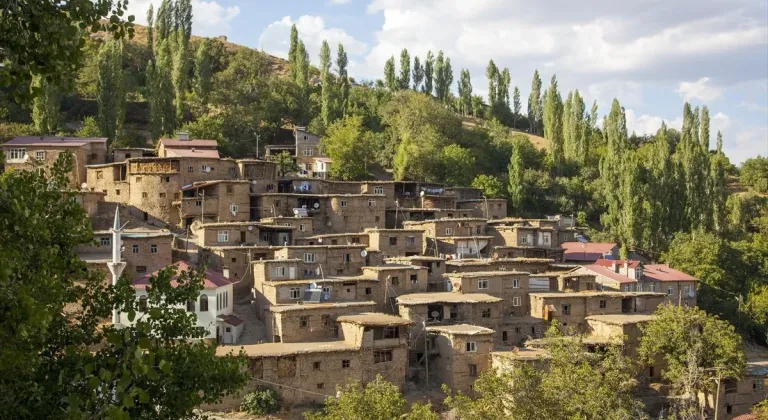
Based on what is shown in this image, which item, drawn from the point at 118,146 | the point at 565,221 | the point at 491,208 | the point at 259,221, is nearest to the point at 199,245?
the point at 259,221

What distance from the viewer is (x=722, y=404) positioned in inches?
1155

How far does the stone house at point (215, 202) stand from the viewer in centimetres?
3747

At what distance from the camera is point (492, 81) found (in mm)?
82062

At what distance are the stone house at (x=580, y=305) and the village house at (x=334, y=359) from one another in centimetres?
728

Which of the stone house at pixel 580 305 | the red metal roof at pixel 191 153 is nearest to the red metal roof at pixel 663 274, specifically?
the stone house at pixel 580 305

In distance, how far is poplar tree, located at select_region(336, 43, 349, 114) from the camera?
61.3 meters

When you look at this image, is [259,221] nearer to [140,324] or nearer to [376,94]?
[140,324]

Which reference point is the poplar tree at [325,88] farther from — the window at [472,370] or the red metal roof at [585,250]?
the window at [472,370]

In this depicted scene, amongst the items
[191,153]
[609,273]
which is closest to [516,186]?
[609,273]

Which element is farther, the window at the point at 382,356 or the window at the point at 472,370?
the window at the point at 472,370

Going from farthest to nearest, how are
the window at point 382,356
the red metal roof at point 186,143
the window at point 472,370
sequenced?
1. the red metal roof at point 186,143
2. the window at point 472,370
3. the window at point 382,356

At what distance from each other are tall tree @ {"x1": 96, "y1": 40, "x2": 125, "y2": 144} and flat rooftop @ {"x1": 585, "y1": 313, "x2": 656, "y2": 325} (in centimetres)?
2950

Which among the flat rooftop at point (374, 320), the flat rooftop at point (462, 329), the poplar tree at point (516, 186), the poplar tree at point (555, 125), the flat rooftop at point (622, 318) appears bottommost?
the flat rooftop at point (622, 318)

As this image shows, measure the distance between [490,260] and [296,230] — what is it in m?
9.35
